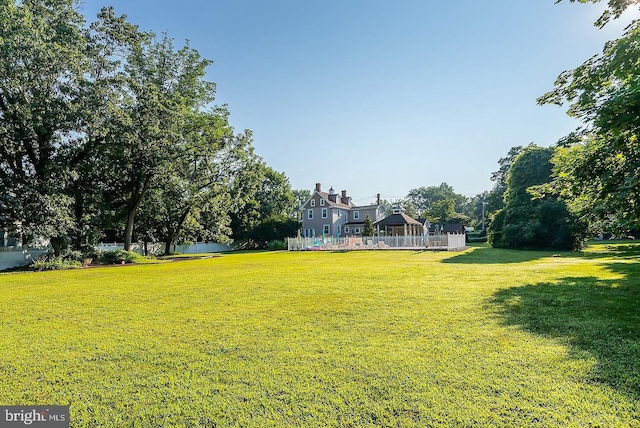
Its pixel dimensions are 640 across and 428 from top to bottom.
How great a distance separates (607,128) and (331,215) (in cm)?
3749

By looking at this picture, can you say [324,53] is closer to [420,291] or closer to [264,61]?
[264,61]

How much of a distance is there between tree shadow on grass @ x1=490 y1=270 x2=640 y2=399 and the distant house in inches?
1388

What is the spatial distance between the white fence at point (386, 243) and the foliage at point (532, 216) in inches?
150

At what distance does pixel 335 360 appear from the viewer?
12.2 feet

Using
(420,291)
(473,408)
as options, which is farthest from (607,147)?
(473,408)

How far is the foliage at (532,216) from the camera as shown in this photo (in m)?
24.6

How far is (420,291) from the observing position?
763 cm

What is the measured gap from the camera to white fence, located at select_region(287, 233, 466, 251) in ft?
84.5

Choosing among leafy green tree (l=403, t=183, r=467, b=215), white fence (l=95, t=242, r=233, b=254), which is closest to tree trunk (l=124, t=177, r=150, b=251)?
white fence (l=95, t=242, r=233, b=254)

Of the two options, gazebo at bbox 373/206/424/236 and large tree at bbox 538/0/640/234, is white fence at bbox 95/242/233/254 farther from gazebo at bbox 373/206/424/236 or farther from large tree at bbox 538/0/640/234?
large tree at bbox 538/0/640/234

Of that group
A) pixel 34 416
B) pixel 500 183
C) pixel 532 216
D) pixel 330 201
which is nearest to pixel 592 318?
pixel 34 416

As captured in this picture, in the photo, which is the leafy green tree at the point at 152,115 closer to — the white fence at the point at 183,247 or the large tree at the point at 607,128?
the white fence at the point at 183,247

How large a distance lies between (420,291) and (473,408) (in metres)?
5.03

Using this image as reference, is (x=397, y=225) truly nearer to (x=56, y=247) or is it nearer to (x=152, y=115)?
(x=152, y=115)
